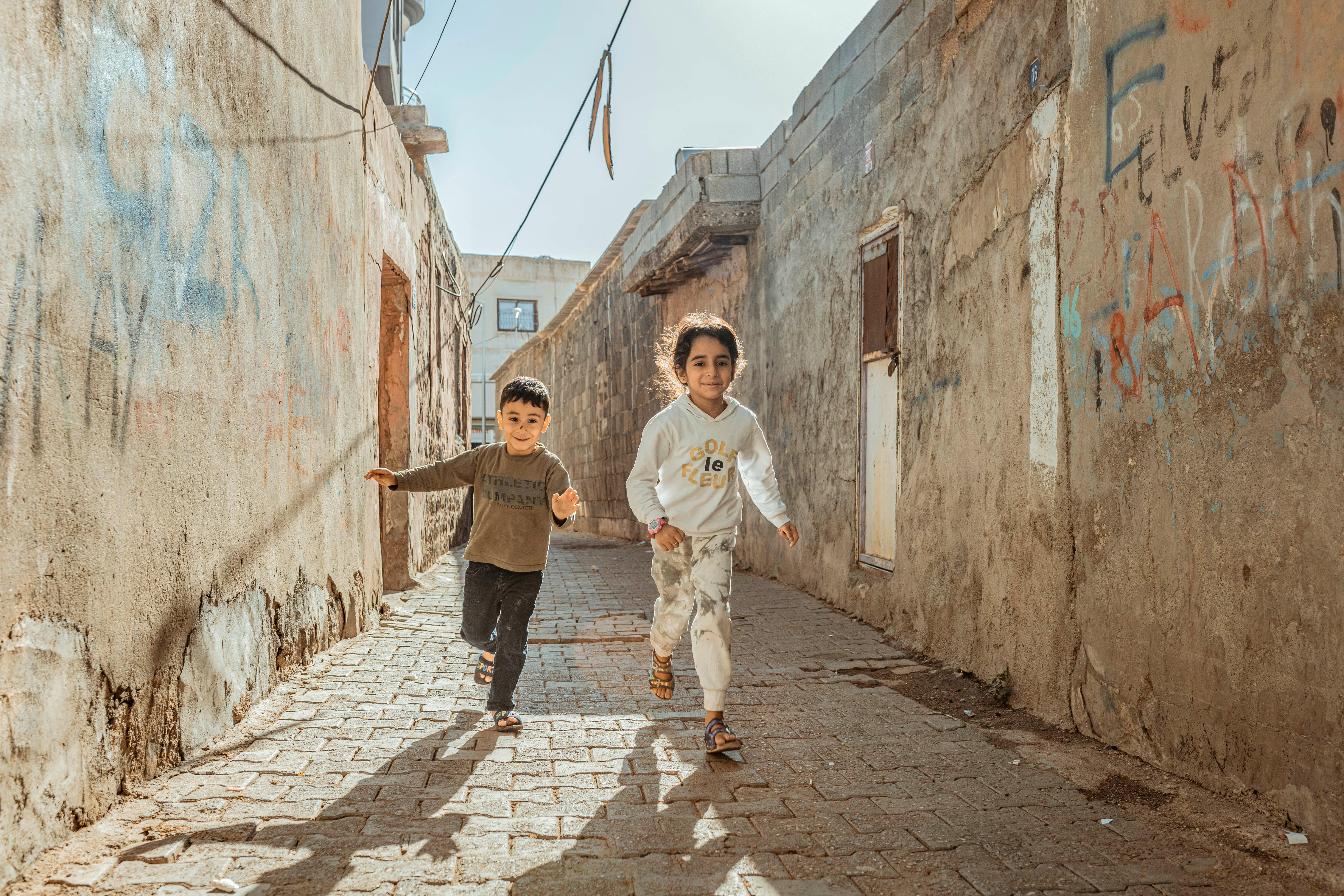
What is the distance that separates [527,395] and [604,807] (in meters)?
1.73

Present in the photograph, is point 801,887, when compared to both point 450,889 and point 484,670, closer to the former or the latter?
point 450,889

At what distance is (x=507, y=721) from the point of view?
3809 mm

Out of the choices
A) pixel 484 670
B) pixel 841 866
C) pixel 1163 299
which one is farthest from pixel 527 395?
pixel 1163 299

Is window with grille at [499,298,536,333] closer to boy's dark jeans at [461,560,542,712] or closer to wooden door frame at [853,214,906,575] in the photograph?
wooden door frame at [853,214,906,575]

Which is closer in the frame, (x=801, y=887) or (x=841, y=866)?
(x=801, y=887)

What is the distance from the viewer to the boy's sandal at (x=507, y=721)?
3.80 m

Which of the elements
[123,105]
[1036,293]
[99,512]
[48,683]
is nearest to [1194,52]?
[1036,293]

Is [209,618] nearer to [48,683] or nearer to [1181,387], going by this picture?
[48,683]

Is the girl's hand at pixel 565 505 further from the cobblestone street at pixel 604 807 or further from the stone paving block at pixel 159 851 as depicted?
the stone paving block at pixel 159 851

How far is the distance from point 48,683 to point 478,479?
1.91m

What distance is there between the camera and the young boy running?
396 centimetres

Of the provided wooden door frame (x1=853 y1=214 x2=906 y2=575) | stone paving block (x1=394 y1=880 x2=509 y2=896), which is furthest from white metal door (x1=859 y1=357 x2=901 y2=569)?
stone paving block (x1=394 y1=880 x2=509 y2=896)

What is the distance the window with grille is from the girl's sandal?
34.9 metres

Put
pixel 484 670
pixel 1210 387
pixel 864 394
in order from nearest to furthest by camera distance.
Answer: pixel 1210 387 → pixel 484 670 → pixel 864 394
